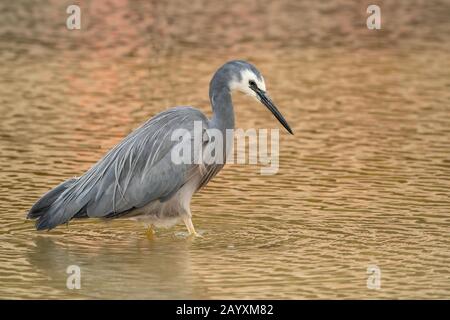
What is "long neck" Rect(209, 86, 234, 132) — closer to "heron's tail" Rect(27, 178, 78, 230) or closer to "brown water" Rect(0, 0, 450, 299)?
"brown water" Rect(0, 0, 450, 299)

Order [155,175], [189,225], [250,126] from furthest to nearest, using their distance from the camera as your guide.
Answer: [250,126], [189,225], [155,175]

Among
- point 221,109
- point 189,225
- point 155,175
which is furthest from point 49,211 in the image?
point 221,109

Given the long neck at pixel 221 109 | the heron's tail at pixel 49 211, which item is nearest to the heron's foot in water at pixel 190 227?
the long neck at pixel 221 109

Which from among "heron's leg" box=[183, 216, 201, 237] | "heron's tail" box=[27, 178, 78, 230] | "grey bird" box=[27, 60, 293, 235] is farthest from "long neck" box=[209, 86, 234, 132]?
"heron's tail" box=[27, 178, 78, 230]

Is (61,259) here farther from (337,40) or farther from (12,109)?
(337,40)

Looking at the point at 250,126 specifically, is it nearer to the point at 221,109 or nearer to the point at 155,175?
the point at 221,109

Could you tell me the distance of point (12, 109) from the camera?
1619cm

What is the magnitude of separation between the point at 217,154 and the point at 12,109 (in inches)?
229

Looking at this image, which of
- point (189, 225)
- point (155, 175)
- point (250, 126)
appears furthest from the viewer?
Answer: point (250, 126)

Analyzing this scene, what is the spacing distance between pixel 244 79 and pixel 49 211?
6.81 ft

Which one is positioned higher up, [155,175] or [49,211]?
[155,175]

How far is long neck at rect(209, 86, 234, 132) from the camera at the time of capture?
11.1m

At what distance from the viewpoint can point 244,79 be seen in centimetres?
1106
